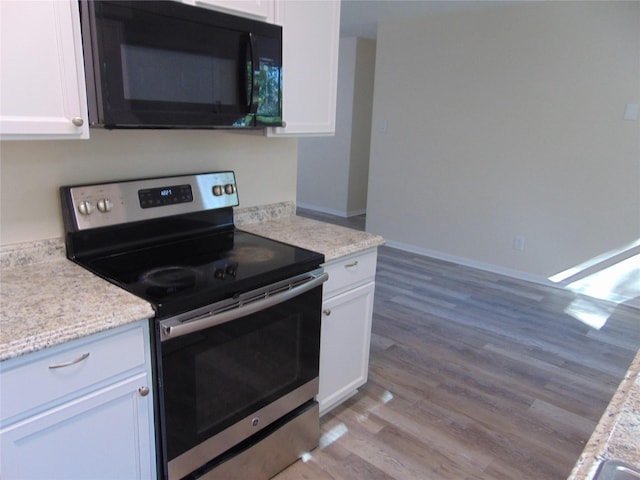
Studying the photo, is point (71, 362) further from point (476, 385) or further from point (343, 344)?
point (476, 385)

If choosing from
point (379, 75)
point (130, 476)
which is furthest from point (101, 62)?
point (379, 75)

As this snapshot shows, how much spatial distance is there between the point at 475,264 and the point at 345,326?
2804 mm

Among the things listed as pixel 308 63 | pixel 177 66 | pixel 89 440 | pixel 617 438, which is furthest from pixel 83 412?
pixel 308 63

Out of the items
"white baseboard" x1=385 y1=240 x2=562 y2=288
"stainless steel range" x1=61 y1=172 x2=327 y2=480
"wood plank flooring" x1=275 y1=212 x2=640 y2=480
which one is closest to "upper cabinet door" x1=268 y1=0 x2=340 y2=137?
"stainless steel range" x1=61 y1=172 x2=327 y2=480

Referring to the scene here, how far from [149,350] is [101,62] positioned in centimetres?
82

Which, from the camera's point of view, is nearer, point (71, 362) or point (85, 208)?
point (71, 362)

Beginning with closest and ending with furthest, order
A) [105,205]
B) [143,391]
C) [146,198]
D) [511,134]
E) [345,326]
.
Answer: [143,391]
[105,205]
[146,198]
[345,326]
[511,134]

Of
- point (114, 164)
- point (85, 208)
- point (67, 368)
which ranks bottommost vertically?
point (67, 368)

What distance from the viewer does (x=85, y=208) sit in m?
1.58

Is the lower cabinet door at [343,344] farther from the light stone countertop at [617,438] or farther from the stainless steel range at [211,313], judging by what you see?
the light stone countertop at [617,438]

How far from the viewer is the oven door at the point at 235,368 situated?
140 centimetres

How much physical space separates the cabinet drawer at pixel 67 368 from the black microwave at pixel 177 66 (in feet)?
2.02

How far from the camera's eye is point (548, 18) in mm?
3715

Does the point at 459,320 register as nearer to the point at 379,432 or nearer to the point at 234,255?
the point at 379,432
